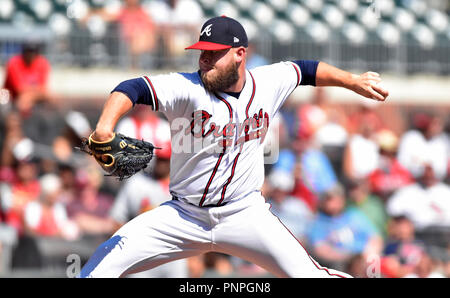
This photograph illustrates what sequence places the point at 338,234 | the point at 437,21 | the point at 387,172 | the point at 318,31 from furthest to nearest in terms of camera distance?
the point at 437,21, the point at 318,31, the point at 387,172, the point at 338,234

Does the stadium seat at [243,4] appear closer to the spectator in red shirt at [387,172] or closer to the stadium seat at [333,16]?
the stadium seat at [333,16]

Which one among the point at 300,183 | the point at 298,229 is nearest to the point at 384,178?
the point at 300,183

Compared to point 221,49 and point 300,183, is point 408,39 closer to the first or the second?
point 300,183

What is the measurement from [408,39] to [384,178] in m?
3.49

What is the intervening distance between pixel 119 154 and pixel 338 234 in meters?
4.19

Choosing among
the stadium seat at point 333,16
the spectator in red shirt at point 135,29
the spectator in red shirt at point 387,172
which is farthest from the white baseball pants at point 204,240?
the stadium seat at point 333,16

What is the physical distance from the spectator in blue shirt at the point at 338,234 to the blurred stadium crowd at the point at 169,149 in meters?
0.01

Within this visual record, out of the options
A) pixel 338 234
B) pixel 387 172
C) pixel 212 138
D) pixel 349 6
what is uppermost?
pixel 349 6

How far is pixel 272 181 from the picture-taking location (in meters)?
8.25

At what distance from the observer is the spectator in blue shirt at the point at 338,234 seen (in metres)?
7.39

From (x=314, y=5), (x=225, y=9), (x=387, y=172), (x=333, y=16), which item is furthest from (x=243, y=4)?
(x=387, y=172)

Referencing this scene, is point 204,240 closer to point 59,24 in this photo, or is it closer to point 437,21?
point 59,24

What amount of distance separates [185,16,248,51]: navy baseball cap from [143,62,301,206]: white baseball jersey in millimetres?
225

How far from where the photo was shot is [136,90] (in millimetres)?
3922
